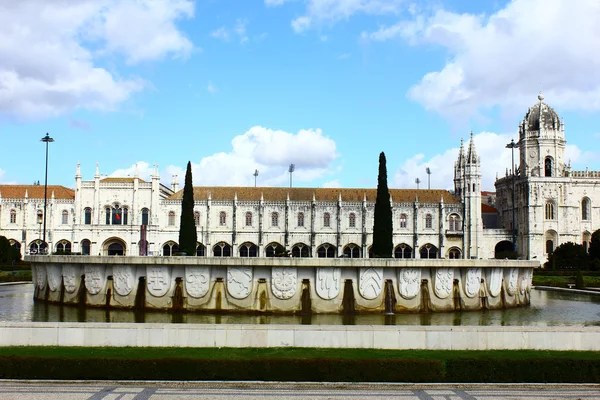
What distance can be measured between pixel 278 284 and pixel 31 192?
58980mm

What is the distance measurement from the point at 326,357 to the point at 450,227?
6363cm

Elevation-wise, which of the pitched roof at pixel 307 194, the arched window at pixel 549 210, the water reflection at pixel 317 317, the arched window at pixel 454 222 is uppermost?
the pitched roof at pixel 307 194

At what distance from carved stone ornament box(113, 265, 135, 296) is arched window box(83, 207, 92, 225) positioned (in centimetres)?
5028

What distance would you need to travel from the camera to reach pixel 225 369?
43.6ft

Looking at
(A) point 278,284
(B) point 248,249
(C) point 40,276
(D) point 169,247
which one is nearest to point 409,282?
(A) point 278,284

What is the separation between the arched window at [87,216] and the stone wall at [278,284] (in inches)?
1907

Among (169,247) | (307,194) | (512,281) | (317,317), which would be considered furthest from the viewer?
(307,194)

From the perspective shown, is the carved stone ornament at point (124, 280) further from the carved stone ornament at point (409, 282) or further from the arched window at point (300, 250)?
the arched window at point (300, 250)

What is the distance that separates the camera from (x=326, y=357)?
13578 millimetres

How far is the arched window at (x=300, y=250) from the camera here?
73500mm

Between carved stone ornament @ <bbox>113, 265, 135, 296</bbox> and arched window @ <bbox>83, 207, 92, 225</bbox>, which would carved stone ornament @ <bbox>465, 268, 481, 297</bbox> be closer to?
carved stone ornament @ <bbox>113, 265, 135, 296</bbox>

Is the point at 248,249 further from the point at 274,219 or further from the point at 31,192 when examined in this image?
the point at 31,192

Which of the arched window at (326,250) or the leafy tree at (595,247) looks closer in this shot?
the leafy tree at (595,247)

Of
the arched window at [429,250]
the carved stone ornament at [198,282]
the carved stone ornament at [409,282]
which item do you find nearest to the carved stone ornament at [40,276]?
the carved stone ornament at [198,282]
